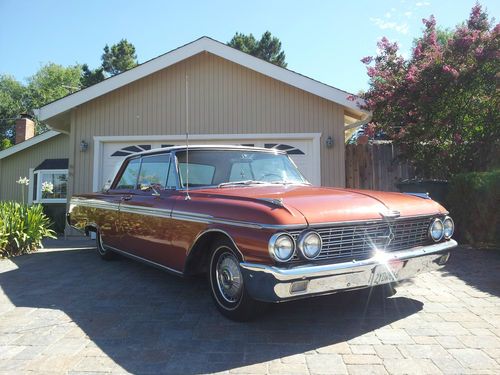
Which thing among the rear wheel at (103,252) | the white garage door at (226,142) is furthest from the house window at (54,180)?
the rear wheel at (103,252)

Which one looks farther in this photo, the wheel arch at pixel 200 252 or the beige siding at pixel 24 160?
the beige siding at pixel 24 160

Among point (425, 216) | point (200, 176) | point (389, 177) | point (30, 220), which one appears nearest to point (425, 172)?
point (389, 177)

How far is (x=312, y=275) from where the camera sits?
287 centimetres

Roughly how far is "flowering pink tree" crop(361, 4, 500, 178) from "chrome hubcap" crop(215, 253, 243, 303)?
19.9ft

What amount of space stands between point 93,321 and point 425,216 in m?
3.16

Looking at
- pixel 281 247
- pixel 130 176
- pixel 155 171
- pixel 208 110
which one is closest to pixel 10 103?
pixel 208 110

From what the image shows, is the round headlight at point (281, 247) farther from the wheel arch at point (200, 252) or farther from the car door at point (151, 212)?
the car door at point (151, 212)

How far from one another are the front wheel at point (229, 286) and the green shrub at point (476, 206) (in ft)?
15.8

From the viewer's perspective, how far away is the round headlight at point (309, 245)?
9.64ft

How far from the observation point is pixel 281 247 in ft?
9.57

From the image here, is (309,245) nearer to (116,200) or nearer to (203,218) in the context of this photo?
(203,218)

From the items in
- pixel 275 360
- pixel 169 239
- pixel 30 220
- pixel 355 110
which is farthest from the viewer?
pixel 355 110

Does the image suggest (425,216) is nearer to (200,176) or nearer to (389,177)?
(200,176)

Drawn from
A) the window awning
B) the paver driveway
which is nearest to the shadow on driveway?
the paver driveway
